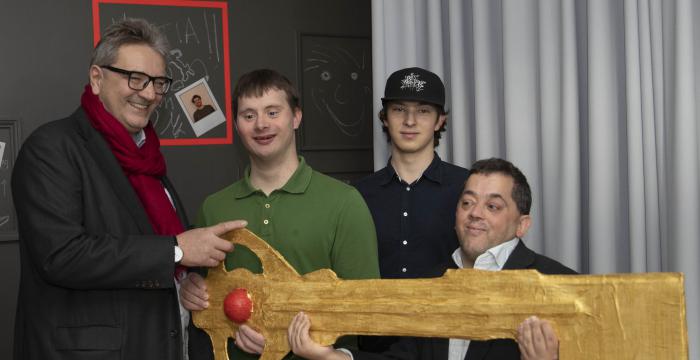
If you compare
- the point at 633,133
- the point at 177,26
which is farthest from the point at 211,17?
the point at 633,133

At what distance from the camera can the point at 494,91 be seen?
3.06 m

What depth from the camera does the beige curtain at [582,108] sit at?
237cm

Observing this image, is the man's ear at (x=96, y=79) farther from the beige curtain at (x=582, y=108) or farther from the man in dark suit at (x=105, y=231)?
the beige curtain at (x=582, y=108)

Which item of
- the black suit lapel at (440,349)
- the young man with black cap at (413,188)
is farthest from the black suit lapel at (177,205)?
the black suit lapel at (440,349)

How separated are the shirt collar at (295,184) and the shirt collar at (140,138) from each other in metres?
0.33

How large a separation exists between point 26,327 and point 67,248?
1.04 ft

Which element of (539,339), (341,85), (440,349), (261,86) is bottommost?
(440,349)

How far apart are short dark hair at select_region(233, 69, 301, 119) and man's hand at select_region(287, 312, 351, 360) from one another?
0.67 m

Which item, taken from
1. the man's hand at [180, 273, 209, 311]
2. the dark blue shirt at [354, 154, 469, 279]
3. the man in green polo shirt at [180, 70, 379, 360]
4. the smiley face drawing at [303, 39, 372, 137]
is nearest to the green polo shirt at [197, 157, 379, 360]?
the man in green polo shirt at [180, 70, 379, 360]

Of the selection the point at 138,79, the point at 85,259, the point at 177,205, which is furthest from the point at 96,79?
the point at 85,259

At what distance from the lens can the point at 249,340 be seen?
82.0 inches

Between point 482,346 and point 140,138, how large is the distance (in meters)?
1.19

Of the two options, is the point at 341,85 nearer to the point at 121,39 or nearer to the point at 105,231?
the point at 121,39

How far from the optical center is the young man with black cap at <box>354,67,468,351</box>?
8.75 ft
